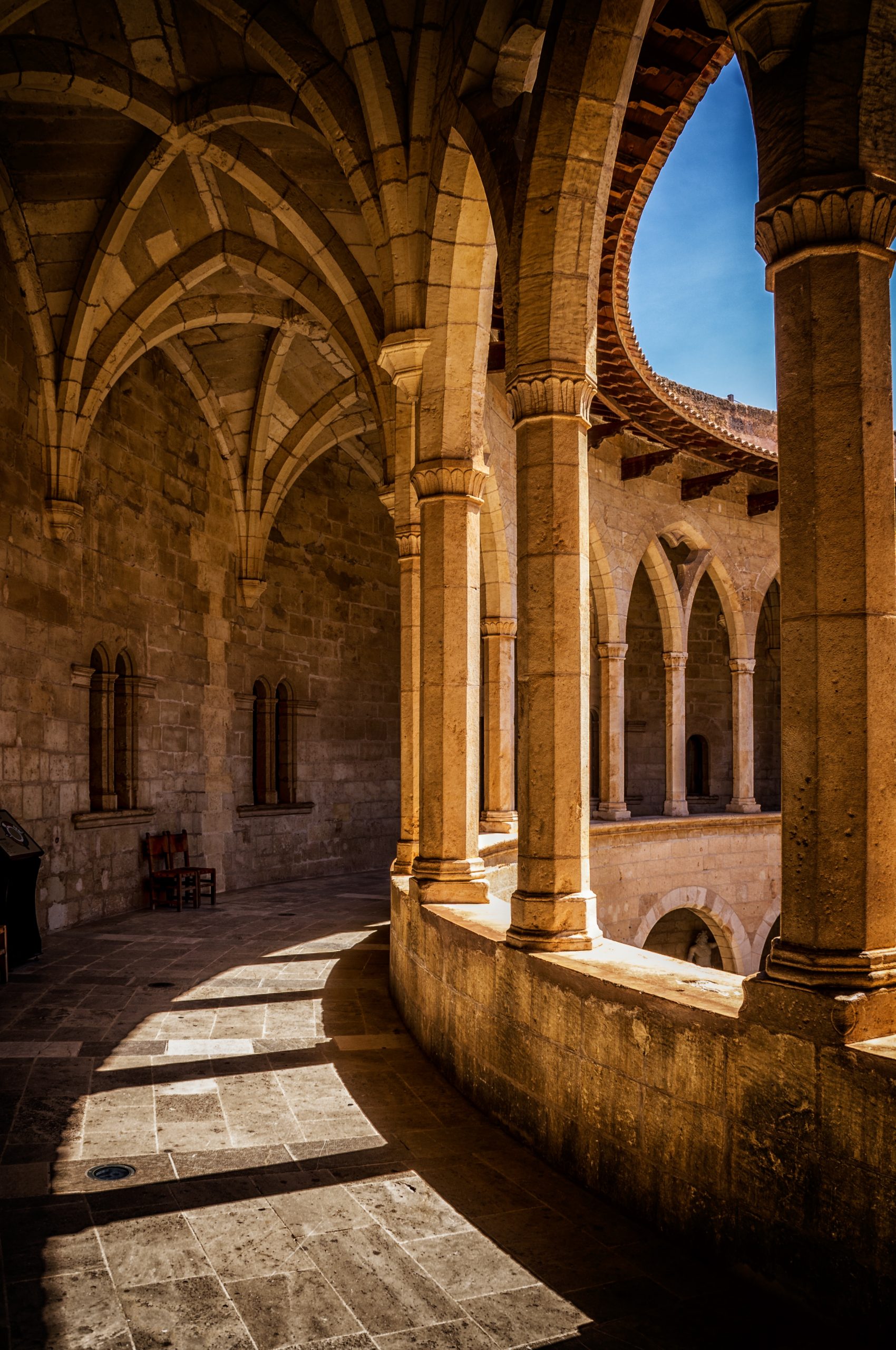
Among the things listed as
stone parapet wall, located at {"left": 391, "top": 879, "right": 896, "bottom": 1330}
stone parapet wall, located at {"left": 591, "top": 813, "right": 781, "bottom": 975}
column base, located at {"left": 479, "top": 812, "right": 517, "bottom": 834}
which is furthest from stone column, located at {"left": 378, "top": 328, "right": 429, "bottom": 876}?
stone parapet wall, located at {"left": 591, "top": 813, "right": 781, "bottom": 975}

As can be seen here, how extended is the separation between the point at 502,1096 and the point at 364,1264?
4.54ft

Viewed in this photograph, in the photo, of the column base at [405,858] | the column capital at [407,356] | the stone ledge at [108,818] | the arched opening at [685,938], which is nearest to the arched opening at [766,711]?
the arched opening at [685,938]

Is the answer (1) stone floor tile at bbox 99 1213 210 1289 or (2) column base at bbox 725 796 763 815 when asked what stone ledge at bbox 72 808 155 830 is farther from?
(2) column base at bbox 725 796 763 815

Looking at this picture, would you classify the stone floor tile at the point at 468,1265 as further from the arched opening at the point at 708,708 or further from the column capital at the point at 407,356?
the arched opening at the point at 708,708

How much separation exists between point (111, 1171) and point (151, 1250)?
0.77 metres

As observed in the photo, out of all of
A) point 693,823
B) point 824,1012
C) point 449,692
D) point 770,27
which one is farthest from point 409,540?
point 693,823

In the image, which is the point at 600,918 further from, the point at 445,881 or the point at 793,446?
the point at 793,446

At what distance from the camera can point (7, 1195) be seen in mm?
3725

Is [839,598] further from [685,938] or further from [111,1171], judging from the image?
[685,938]

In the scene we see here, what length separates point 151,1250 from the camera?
332cm

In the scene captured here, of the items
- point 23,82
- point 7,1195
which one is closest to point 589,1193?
point 7,1195

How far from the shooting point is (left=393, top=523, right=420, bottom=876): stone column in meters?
7.96

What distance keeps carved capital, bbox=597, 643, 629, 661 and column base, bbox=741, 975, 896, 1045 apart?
40.4 ft

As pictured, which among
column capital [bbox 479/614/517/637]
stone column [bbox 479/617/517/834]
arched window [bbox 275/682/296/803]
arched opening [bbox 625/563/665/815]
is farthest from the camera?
arched opening [bbox 625/563/665/815]
